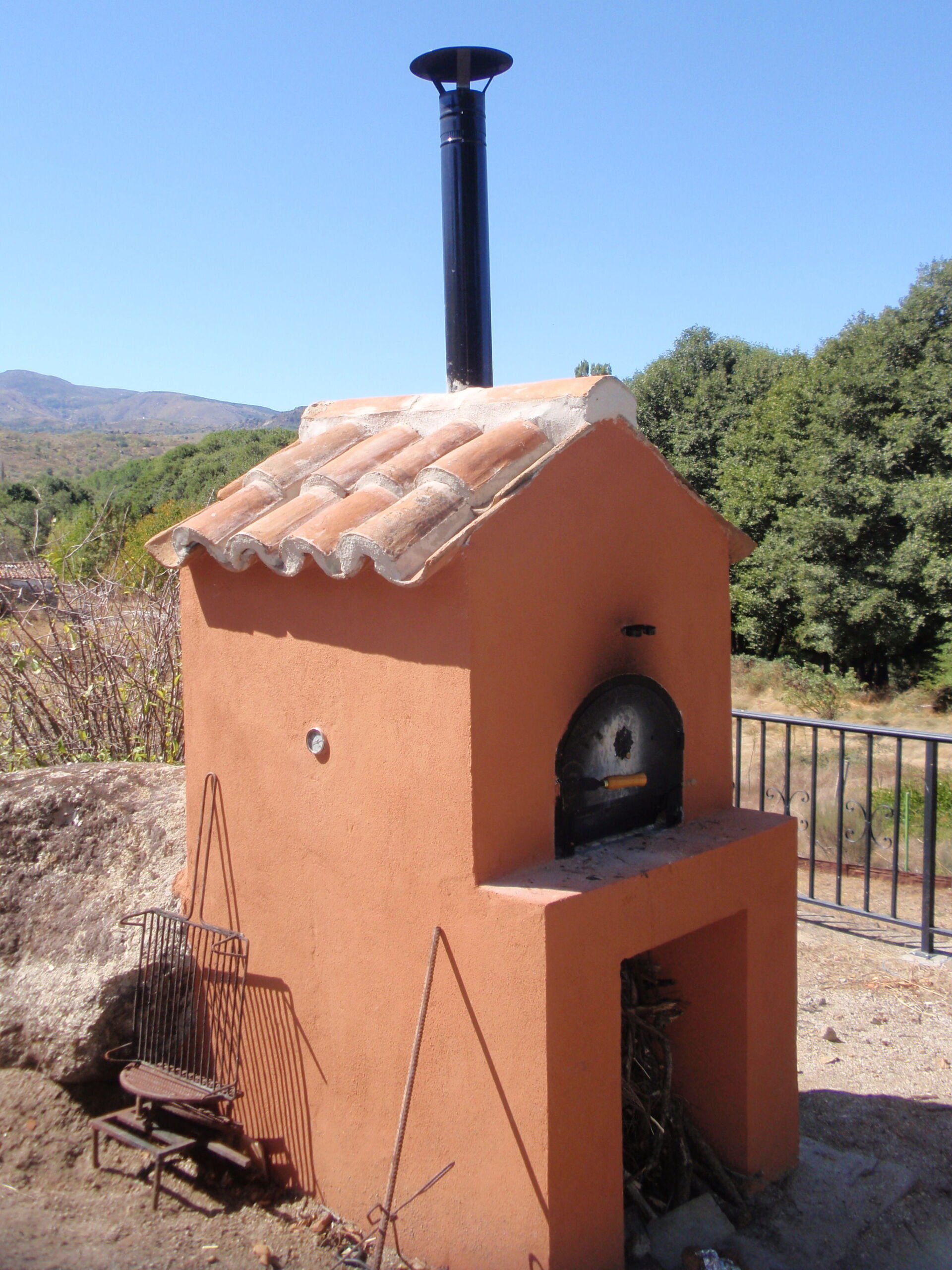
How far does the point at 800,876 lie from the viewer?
25.7ft

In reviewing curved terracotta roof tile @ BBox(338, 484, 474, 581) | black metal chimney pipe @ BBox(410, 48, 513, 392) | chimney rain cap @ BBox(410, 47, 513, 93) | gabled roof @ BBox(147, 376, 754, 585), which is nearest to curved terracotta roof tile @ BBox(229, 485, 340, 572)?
gabled roof @ BBox(147, 376, 754, 585)

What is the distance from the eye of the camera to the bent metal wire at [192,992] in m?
3.46

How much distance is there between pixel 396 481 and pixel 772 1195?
8.57ft

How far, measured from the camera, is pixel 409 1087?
2.74 meters

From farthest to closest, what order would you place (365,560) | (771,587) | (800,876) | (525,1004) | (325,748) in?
(771,587) < (800,876) < (325,748) < (365,560) < (525,1004)

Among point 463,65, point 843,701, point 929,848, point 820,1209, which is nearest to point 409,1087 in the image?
point 820,1209

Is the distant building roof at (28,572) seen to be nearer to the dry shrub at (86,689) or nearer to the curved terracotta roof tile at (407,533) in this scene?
the dry shrub at (86,689)

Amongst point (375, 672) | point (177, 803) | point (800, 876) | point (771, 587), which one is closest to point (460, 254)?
point (375, 672)

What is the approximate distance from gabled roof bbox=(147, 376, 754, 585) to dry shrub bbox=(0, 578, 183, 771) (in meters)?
2.76

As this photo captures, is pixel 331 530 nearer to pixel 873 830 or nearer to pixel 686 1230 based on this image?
pixel 686 1230

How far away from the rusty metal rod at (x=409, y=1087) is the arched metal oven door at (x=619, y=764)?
0.46 meters

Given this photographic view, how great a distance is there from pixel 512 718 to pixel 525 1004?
74 cm

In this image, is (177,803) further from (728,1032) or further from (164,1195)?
(728,1032)

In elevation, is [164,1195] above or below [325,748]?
below
